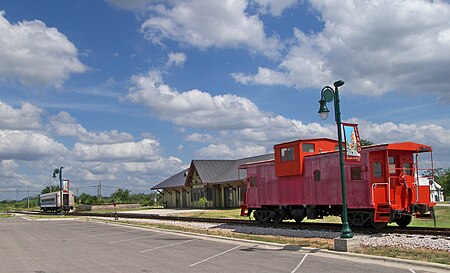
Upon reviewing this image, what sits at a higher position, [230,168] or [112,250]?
[230,168]

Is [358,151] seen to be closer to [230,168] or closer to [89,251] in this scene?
[89,251]

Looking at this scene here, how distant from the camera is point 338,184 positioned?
19.8 m

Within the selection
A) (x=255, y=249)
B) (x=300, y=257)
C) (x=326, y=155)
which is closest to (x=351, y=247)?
(x=300, y=257)

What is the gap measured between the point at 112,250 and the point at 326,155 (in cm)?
950

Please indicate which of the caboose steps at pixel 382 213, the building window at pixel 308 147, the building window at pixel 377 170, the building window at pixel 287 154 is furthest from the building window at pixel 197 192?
the caboose steps at pixel 382 213

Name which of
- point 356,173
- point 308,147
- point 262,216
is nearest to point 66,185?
point 262,216

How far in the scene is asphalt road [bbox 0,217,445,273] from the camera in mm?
11531

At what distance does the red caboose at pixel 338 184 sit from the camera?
1842 centimetres

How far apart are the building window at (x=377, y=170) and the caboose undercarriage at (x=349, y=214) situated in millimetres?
1324

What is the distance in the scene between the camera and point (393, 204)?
18.2 m

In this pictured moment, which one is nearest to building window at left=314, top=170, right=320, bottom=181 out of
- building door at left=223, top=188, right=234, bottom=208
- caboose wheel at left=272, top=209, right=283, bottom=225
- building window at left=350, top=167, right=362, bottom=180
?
building window at left=350, top=167, right=362, bottom=180

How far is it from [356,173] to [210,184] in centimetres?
3243

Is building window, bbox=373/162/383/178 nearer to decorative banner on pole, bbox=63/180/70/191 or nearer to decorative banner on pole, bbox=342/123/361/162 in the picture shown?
decorative banner on pole, bbox=342/123/361/162

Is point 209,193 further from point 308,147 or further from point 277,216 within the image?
point 308,147
